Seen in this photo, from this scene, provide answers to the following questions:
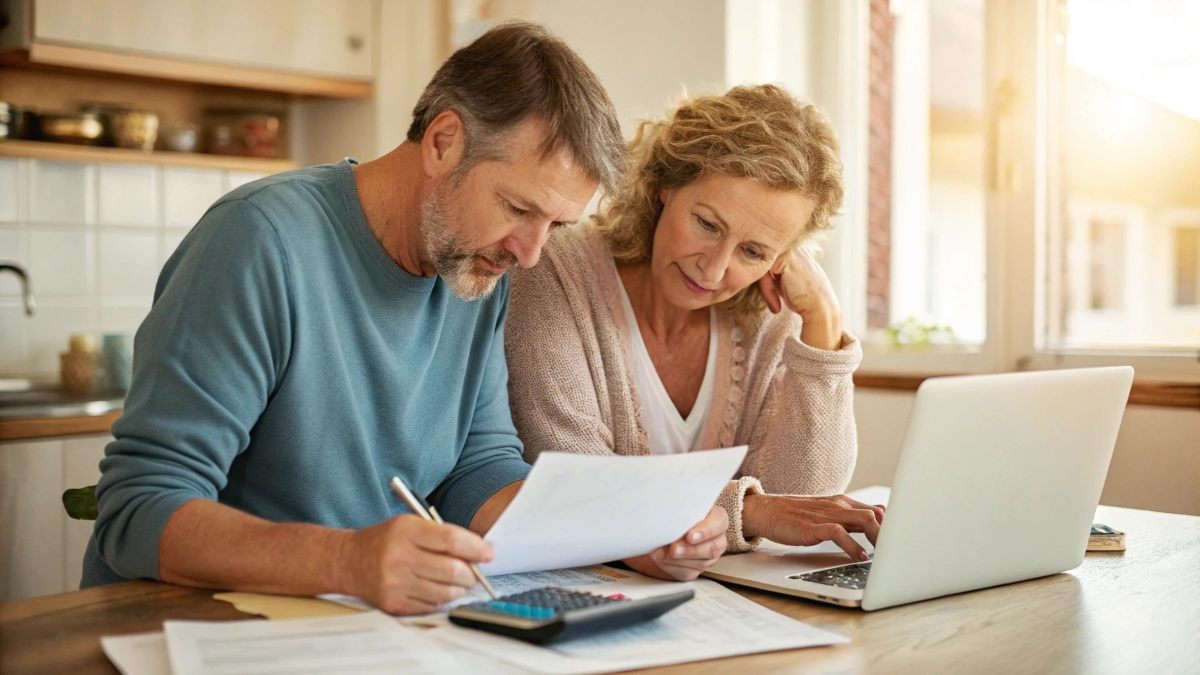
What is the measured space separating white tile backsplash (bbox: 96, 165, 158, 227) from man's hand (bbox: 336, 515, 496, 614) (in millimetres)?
2713

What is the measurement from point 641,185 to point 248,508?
76 cm

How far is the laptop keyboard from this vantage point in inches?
46.6

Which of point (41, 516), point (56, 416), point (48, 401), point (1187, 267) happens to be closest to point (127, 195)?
point (48, 401)

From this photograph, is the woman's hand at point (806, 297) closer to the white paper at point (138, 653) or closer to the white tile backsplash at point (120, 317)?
the white paper at point (138, 653)

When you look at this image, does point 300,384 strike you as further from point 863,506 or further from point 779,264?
point 779,264

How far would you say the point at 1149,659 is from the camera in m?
1.02

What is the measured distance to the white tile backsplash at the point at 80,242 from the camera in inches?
128

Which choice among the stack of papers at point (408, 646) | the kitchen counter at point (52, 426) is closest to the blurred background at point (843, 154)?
the kitchen counter at point (52, 426)

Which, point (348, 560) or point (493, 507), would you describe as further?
point (493, 507)

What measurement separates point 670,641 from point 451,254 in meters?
0.55

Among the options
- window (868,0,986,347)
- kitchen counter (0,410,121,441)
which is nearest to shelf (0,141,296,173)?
kitchen counter (0,410,121,441)

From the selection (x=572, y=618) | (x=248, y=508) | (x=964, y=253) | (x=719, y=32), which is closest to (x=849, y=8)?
(x=719, y=32)

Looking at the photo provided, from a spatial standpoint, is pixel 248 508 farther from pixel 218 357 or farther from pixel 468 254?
pixel 468 254

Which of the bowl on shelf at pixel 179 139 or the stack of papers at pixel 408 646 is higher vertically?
the bowl on shelf at pixel 179 139
